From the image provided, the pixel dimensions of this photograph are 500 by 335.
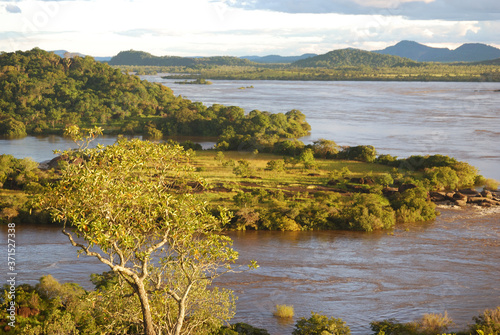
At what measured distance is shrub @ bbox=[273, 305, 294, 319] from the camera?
1634 centimetres

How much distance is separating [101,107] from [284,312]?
59.1 meters

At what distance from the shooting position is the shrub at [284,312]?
53.6ft

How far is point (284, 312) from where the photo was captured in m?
16.4

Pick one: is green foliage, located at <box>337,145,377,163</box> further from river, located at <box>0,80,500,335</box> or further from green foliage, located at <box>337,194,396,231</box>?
green foliage, located at <box>337,194,396,231</box>

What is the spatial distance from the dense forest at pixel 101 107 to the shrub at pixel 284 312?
31.0 m

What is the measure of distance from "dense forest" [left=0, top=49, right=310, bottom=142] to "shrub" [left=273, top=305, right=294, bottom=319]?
1219 inches

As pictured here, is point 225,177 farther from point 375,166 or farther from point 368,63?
point 368,63

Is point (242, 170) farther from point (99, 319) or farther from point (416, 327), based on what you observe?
point (99, 319)

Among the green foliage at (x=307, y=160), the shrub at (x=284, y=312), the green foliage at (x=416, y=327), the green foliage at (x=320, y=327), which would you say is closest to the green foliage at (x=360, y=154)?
the green foliage at (x=307, y=160)

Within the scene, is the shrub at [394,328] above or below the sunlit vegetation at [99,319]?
below

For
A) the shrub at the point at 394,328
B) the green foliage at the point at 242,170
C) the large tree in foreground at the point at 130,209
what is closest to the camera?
the large tree in foreground at the point at 130,209

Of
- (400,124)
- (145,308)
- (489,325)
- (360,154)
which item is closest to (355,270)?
(489,325)

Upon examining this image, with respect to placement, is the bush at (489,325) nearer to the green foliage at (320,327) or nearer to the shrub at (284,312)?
the green foliage at (320,327)

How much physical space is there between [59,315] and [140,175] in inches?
224
